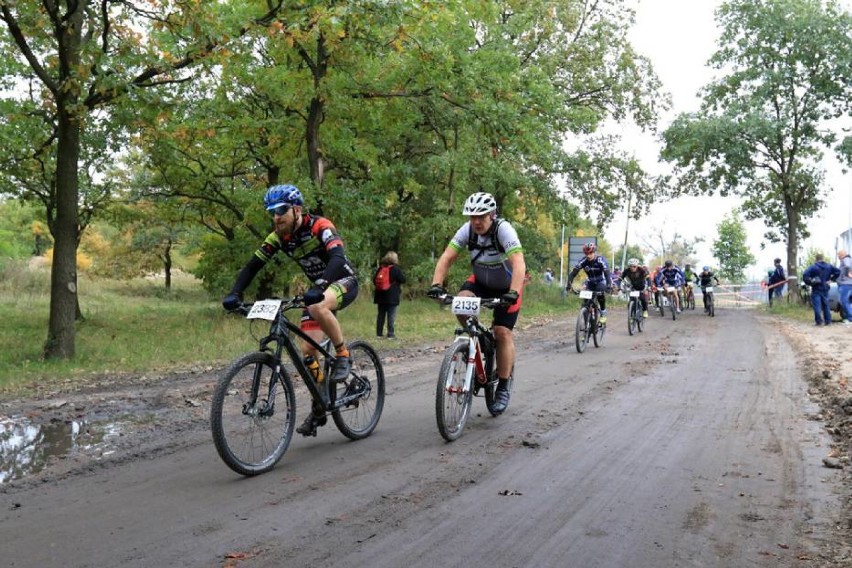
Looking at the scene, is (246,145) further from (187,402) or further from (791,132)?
(791,132)

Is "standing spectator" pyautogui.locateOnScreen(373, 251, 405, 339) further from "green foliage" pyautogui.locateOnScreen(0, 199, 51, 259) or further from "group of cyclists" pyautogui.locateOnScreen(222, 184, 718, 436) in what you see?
"green foliage" pyautogui.locateOnScreen(0, 199, 51, 259)

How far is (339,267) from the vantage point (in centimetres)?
605

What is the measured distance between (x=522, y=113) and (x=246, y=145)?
8.52m

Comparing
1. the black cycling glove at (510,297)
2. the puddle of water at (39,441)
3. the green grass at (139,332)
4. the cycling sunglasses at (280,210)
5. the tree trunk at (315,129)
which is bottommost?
the puddle of water at (39,441)

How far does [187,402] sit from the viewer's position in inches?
348

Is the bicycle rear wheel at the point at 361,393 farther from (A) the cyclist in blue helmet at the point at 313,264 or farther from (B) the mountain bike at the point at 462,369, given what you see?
(B) the mountain bike at the point at 462,369

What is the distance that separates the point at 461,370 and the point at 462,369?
0.02m

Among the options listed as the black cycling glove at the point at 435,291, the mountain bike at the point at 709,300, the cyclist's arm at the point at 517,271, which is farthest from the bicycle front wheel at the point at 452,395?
the mountain bike at the point at 709,300

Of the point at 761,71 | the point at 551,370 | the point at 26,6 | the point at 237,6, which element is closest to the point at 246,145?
the point at 237,6

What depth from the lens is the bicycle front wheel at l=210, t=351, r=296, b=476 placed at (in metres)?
5.20

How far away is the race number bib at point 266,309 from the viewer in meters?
5.52

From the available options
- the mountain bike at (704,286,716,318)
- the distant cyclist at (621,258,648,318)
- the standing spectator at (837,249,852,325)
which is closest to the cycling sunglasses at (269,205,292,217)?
the distant cyclist at (621,258,648,318)

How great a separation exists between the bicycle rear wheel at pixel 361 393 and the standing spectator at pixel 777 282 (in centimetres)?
3068

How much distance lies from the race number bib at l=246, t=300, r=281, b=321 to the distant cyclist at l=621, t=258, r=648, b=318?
1507 centimetres
